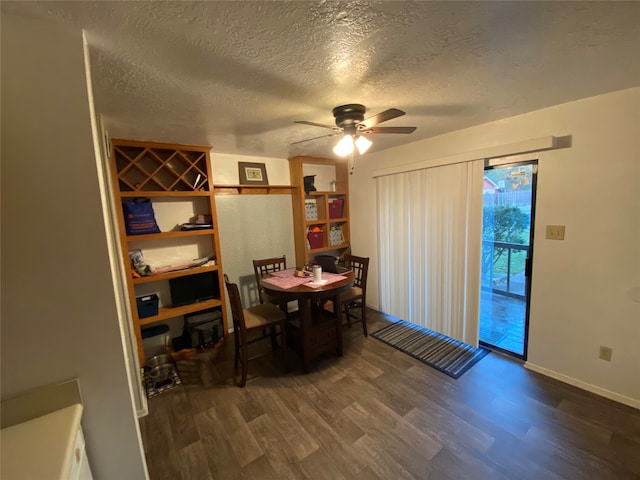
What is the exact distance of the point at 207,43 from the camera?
1.13m

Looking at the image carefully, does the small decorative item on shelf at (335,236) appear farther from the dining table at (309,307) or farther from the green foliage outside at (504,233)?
the green foliage outside at (504,233)

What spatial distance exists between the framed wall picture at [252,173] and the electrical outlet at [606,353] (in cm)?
361

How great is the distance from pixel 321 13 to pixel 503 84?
52.1 inches

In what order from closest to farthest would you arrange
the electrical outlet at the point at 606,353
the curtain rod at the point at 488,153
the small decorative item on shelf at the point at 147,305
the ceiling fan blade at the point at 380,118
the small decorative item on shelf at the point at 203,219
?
1. the ceiling fan blade at the point at 380,118
2. the electrical outlet at the point at 606,353
3. the curtain rod at the point at 488,153
4. the small decorative item on shelf at the point at 147,305
5. the small decorative item on shelf at the point at 203,219

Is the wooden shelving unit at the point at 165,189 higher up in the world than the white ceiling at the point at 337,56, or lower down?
lower down

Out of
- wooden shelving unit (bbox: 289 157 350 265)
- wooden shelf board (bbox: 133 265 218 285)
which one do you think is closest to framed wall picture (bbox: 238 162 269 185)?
wooden shelving unit (bbox: 289 157 350 265)

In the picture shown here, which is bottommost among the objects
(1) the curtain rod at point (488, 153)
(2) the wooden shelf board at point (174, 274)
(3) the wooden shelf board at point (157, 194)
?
(2) the wooden shelf board at point (174, 274)

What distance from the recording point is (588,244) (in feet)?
6.56

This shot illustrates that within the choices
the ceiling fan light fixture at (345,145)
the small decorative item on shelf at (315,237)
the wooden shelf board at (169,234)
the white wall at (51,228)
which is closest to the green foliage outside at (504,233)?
the ceiling fan light fixture at (345,145)

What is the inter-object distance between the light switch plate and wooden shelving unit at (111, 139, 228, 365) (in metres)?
3.16

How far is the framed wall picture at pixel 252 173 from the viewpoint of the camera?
10.9 ft

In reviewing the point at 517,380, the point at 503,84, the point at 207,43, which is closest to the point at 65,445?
the point at 207,43

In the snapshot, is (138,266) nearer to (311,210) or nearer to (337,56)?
(311,210)

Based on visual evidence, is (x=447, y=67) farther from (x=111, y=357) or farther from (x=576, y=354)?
(x=576, y=354)
